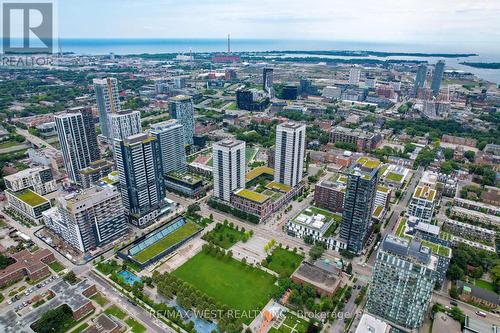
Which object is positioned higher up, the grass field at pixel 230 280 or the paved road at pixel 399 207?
the paved road at pixel 399 207

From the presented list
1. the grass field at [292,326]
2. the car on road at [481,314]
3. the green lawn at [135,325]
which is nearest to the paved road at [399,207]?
the car on road at [481,314]

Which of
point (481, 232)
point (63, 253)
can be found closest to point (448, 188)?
point (481, 232)

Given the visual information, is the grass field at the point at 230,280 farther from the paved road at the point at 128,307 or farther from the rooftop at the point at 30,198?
the rooftop at the point at 30,198

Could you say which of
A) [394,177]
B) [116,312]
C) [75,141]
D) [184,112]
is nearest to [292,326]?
[116,312]

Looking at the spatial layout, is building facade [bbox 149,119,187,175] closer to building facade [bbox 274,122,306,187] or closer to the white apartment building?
building facade [bbox 274,122,306,187]

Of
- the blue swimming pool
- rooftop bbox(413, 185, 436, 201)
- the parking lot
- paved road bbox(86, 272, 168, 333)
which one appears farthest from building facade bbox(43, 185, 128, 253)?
rooftop bbox(413, 185, 436, 201)

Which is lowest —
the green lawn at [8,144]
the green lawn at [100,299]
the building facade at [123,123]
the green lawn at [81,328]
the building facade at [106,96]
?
the green lawn at [81,328]
